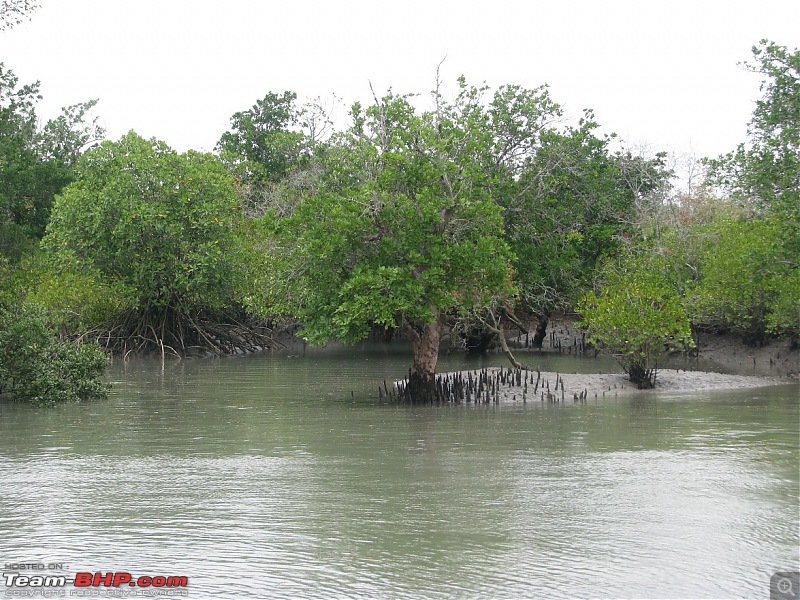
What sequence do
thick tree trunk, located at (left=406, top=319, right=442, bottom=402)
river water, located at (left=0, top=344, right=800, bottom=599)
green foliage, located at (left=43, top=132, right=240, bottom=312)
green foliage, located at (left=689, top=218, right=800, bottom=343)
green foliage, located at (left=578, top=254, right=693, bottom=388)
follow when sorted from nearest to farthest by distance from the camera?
river water, located at (left=0, top=344, right=800, bottom=599) < thick tree trunk, located at (left=406, top=319, right=442, bottom=402) < green foliage, located at (left=578, top=254, right=693, bottom=388) < green foliage, located at (left=689, top=218, right=800, bottom=343) < green foliage, located at (left=43, top=132, right=240, bottom=312)

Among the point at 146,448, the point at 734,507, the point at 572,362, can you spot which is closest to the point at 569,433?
the point at 734,507

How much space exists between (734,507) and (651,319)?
10.2 m

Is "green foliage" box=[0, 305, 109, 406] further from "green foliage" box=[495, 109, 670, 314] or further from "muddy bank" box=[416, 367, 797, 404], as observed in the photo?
"green foliage" box=[495, 109, 670, 314]

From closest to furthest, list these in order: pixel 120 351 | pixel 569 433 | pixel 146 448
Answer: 1. pixel 146 448
2. pixel 569 433
3. pixel 120 351

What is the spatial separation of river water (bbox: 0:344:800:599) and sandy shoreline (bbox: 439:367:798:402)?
1.35 m

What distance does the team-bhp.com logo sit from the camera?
6.21m

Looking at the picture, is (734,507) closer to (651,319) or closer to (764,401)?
(764,401)

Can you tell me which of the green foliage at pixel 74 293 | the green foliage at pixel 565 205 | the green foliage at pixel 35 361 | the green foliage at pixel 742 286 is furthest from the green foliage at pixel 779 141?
the green foliage at pixel 74 293

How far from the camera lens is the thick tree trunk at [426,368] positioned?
16266mm

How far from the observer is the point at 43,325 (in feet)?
50.2

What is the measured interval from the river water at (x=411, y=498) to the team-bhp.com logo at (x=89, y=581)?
8 cm

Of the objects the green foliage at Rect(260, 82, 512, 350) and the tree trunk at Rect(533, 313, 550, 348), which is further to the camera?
the tree trunk at Rect(533, 313, 550, 348)

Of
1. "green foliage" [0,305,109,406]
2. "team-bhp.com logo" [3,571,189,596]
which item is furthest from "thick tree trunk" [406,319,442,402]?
"team-bhp.com logo" [3,571,189,596]

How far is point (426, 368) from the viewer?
53.7ft
